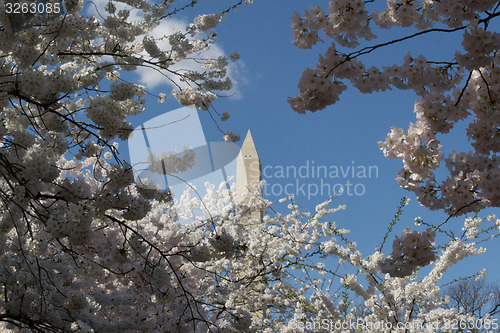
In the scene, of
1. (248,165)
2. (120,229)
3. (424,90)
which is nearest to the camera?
(424,90)

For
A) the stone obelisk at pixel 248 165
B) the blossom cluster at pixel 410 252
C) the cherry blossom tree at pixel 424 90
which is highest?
the stone obelisk at pixel 248 165

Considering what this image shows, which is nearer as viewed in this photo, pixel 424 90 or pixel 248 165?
pixel 424 90

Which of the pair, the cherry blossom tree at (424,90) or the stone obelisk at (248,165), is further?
the stone obelisk at (248,165)

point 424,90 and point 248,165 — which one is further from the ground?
point 248,165

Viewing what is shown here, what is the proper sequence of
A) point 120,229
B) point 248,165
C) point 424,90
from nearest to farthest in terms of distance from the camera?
point 424,90 < point 120,229 < point 248,165

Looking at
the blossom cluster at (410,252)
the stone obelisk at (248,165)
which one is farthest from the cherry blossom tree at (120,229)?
the stone obelisk at (248,165)

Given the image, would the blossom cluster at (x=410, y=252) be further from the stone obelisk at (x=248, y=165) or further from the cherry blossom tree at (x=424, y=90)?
the stone obelisk at (x=248, y=165)

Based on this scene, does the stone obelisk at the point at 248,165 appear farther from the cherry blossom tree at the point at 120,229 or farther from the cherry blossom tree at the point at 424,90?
the cherry blossom tree at the point at 424,90

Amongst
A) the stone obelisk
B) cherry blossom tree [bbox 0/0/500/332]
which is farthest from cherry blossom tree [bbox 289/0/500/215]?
the stone obelisk

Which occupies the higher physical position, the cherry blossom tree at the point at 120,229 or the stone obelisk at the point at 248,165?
the stone obelisk at the point at 248,165

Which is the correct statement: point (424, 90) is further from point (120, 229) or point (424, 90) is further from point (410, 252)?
point (120, 229)

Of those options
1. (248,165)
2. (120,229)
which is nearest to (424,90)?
(120,229)

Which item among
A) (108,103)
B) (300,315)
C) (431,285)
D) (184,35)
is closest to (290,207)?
(300,315)

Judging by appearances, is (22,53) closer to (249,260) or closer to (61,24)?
(61,24)
